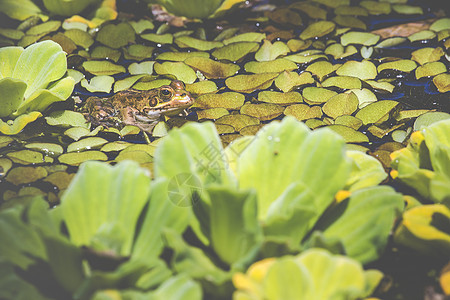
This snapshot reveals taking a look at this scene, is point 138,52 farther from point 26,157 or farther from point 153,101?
point 26,157

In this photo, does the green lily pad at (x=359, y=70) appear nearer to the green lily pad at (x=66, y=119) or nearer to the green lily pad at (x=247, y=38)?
the green lily pad at (x=247, y=38)

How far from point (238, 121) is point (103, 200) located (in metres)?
0.68

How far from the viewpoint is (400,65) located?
167 centimetres

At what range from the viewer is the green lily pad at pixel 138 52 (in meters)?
1.77

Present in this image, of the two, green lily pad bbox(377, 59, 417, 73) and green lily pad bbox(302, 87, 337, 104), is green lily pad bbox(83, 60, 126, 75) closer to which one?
green lily pad bbox(302, 87, 337, 104)

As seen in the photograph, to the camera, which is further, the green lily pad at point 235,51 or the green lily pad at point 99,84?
the green lily pad at point 235,51

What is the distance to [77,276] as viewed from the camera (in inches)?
29.6

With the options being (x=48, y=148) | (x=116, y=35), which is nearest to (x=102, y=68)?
(x=116, y=35)

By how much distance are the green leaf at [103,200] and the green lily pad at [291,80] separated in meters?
0.86

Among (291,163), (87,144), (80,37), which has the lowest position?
(87,144)

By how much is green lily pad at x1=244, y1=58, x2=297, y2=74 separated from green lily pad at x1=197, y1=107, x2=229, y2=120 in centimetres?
25

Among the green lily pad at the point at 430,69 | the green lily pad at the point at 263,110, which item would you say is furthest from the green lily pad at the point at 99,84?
the green lily pad at the point at 430,69

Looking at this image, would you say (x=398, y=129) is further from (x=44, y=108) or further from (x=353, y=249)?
(x=44, y=108)

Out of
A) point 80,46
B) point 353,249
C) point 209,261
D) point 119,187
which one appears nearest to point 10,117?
point 80,46
